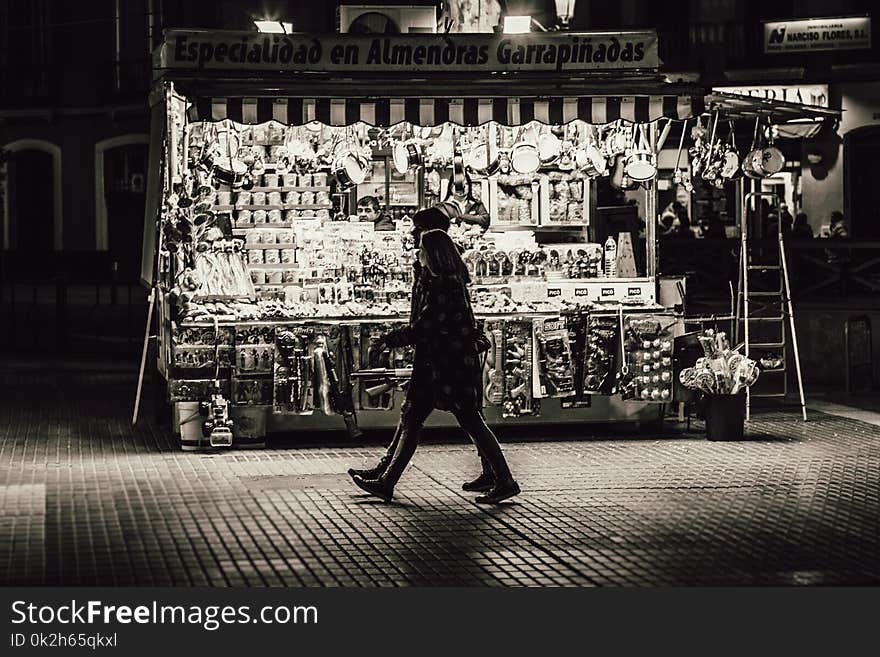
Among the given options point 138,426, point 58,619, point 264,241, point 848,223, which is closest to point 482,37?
point 264,241

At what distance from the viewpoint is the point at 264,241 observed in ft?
44.3

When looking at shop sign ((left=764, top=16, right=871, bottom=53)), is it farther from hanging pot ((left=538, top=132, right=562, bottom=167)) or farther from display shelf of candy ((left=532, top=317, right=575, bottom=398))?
display shelf of candy ((left=532, top=317, right=575, bottom=398))

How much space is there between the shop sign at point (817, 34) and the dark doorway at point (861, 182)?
68.3 inches

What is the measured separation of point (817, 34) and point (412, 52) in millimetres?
17806

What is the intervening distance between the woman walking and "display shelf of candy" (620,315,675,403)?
11.1ft

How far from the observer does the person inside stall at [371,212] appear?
14.0 meters

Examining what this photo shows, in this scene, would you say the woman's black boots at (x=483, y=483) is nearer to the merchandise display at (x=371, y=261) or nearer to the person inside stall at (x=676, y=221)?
the merchandise display at (x=371, y=261)

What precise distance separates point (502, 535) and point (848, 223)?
846 inches

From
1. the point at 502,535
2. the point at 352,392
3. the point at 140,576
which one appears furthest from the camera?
the point at 352,392

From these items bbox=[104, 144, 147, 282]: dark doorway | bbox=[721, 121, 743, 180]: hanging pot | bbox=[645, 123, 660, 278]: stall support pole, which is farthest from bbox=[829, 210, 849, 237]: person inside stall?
bbox=[104, 144, 147, 282]: dark doorway

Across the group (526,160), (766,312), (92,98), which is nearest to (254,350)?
(526,160)

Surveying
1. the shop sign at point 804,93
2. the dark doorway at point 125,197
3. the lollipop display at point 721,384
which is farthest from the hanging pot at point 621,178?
the dark doorway at point 125,197

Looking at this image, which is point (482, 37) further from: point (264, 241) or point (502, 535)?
point (502, 535)

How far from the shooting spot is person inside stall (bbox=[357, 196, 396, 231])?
1395 cm
